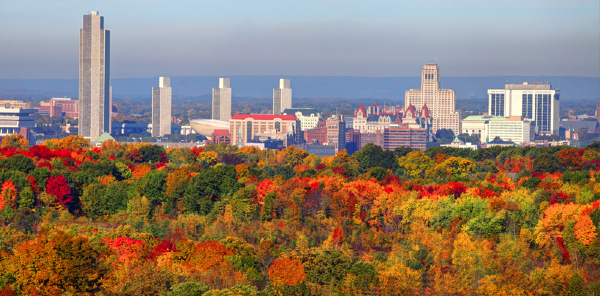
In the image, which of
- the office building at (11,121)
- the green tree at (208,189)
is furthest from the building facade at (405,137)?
the green tree at (208,189)

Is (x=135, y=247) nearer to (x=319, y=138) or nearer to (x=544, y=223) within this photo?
(x=544, y=223)

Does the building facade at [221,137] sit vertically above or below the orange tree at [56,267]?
above

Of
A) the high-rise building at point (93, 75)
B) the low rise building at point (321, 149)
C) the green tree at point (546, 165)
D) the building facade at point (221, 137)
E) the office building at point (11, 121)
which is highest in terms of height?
the high-rise building at point (93, 75)

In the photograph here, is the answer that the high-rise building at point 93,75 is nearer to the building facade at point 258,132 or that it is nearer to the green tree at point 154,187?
the building facade at point 258,132

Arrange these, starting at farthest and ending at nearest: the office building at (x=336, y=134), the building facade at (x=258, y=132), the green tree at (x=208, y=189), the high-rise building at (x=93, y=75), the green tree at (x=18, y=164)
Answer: the building facade at (x=258, y=132)
the office building at (x=336, y=134)
the high-rise building at (x=93, y=75)
the green tree at (x=18, y=164)
the green tree at (x=208, y=189)

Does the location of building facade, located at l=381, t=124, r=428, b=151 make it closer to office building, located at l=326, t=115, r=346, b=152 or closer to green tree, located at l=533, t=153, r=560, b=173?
office building, located at l=326, t=115, r=346, b=152

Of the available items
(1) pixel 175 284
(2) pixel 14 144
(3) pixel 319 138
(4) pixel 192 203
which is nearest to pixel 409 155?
(4) pixel 192 203

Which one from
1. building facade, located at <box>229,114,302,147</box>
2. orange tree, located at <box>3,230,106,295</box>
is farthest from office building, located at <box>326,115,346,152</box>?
orange tree, located at <box>3,230,106,295</box>

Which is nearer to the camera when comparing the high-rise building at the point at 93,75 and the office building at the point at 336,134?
the high-rise building at the point at 93,75
